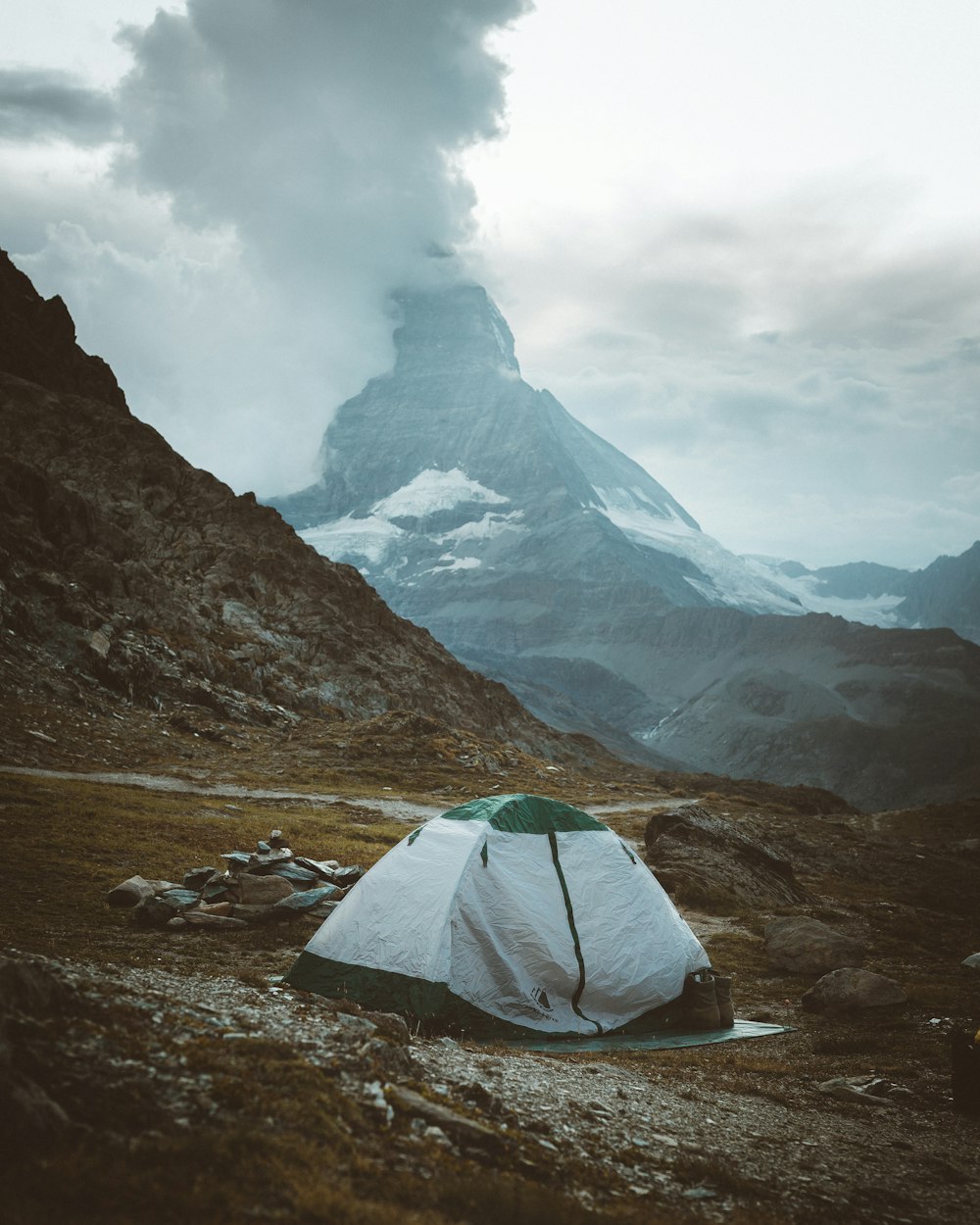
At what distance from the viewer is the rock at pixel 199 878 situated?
1934cm

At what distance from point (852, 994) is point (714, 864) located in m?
13.5

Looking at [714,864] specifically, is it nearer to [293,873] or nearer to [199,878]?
[293,873]

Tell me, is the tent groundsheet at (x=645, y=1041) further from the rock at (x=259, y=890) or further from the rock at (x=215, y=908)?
the rock at (x=259, y=890)

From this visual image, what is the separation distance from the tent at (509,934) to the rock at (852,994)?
9.24 feet

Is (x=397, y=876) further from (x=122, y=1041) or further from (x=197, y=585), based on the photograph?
(x=197, y=585)

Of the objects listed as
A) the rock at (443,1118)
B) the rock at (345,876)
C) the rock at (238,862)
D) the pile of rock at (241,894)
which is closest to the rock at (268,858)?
the pile of rock at (241,894)

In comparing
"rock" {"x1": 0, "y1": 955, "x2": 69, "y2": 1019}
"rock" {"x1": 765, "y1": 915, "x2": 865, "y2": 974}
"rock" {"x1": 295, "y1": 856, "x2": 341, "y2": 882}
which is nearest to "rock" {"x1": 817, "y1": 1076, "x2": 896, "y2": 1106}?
"rock" {"x1": 765, "y1": 915, "x2": 865, "y2": 974}

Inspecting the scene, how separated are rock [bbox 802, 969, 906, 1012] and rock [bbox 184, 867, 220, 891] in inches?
536

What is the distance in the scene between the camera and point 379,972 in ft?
45.2

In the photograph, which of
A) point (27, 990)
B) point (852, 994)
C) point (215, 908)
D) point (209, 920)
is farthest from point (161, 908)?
point (852, 994)

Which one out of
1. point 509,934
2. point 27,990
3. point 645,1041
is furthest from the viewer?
point 509,934

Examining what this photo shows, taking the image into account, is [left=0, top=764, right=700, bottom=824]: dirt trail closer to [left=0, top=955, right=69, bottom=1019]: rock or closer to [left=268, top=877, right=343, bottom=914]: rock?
[left=268, top=877, right=343, bottom=914]: rock

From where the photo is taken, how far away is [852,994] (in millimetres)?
16656

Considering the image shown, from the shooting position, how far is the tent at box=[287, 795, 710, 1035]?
13680 mm
